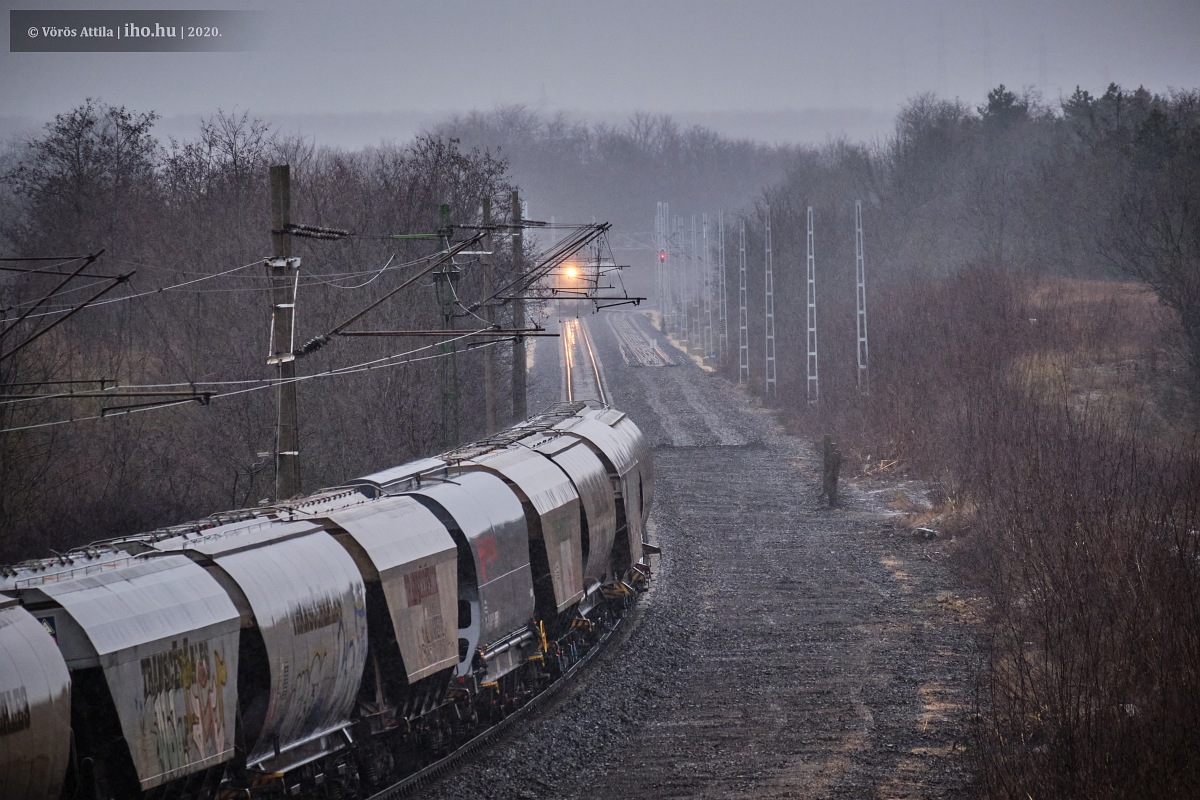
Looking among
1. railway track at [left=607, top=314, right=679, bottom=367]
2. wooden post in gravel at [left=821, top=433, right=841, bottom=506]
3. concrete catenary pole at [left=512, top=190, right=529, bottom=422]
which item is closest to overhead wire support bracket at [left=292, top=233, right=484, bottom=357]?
concrete catenary pole at [left=512, top=190, right=529, bottom=422]

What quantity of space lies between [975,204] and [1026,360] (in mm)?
28885

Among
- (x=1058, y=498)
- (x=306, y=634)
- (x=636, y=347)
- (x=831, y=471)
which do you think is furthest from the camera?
(x=636, y=347)

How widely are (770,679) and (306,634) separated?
7.04 m

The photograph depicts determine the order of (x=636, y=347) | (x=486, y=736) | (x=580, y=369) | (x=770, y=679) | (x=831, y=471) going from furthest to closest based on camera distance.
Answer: (x=636, y=347), (x=580, y=369), (x=831, y=471), (x=770, y=679), (x=486, y=736)

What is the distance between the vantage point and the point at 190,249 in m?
33.7

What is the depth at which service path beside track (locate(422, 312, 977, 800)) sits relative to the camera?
Result: 11273mm

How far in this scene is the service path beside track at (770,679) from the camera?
1127cm

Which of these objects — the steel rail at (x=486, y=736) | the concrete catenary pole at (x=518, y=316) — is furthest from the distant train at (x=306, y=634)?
the concrete catenary pole at (x=518, y=316)

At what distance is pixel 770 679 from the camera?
1452 cm

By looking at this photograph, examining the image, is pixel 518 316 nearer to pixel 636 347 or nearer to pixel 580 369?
pixel 580 369

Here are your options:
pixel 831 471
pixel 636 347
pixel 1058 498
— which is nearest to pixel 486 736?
pixel 1058 498

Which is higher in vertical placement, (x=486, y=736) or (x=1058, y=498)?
(x=1058, y=498)

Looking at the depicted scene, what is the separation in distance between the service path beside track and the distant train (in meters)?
0.95

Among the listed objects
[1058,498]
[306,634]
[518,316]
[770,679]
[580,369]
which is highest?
[518,316]
